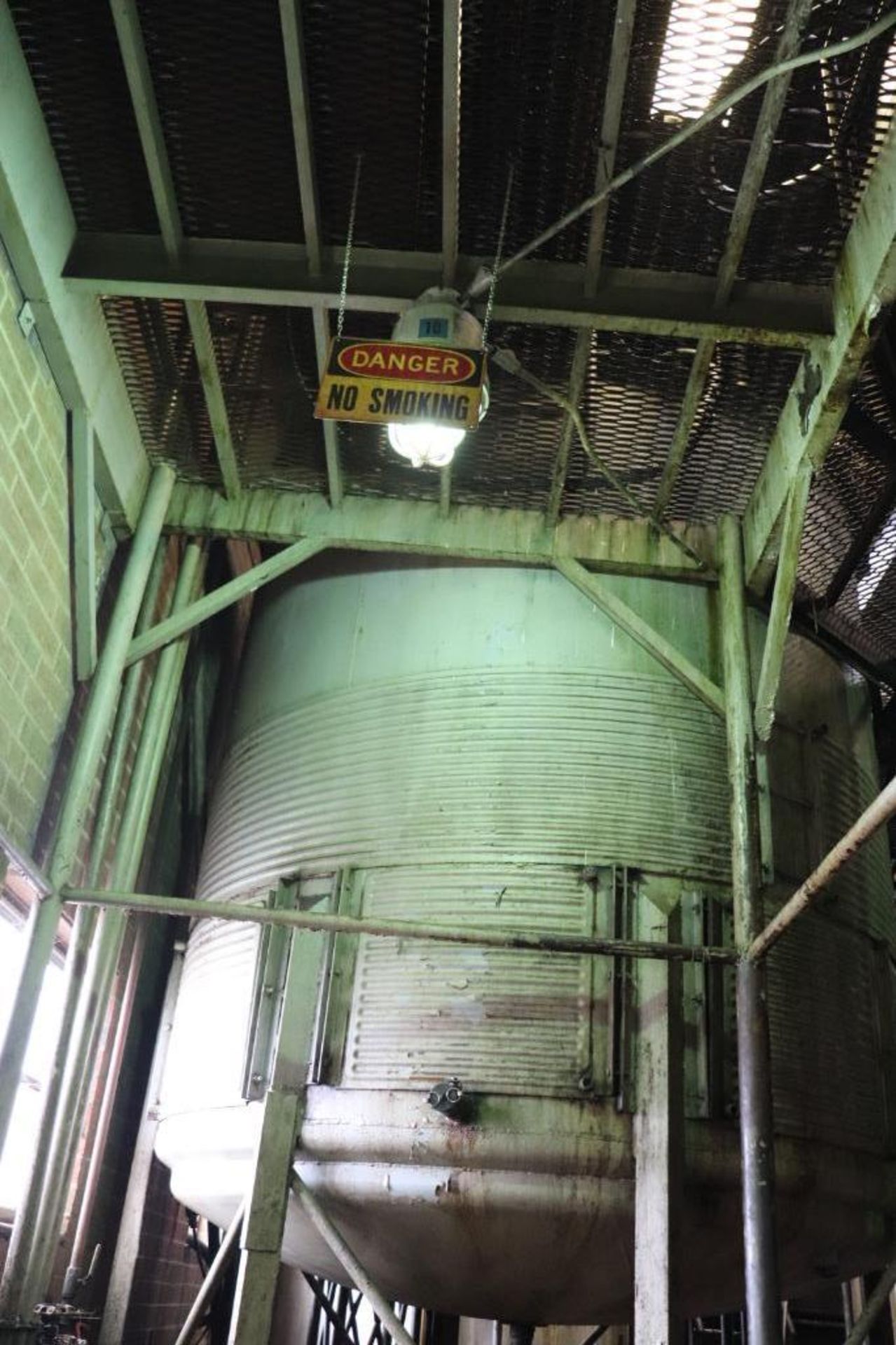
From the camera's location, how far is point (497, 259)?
239 inches

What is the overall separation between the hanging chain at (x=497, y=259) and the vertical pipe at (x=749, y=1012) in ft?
8.68

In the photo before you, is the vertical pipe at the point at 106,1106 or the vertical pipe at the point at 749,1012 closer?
the vertical pipe at the point at 749,1012

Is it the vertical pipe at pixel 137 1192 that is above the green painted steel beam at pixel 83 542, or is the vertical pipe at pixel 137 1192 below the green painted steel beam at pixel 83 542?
below

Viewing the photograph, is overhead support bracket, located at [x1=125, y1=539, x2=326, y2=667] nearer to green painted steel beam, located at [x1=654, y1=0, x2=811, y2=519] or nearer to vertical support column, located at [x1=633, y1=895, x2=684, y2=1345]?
green painted steel beam, located at [x1=654, y1=0, x2=811, y2=519]

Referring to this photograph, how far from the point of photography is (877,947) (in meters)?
7.71

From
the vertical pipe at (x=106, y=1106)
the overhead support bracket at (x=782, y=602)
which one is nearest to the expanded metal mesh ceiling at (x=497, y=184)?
the overhead support bracket at (x=782, y=602)

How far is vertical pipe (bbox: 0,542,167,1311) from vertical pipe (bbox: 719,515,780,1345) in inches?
153

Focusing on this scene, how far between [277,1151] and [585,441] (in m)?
4.50

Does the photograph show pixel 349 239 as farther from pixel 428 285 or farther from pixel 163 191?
pixel 163 191

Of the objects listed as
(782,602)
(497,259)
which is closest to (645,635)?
(782,602)

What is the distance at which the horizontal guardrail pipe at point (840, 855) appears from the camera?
3320 mm

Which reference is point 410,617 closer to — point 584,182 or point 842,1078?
point 584,182

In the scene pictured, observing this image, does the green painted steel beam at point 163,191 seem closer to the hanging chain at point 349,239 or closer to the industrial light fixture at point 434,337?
the hanging chain at point 349,239

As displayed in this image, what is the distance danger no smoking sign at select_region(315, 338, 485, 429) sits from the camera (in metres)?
5.84
